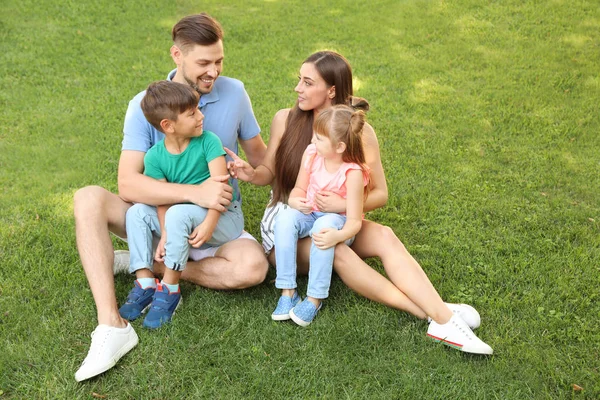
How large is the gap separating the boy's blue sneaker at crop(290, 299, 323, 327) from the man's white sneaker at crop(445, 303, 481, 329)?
716 millimetres

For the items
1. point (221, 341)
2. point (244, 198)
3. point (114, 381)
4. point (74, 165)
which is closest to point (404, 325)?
point (221, 341)

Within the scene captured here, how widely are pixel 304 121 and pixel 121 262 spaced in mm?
1353

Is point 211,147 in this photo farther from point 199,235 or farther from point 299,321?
point 299,321

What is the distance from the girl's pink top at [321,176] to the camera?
334 centimetres

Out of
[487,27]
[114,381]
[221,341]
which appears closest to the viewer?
[114,381]

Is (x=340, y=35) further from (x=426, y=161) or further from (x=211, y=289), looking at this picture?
(x=211, y=289)

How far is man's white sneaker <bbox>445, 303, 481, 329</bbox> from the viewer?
3.31 meters

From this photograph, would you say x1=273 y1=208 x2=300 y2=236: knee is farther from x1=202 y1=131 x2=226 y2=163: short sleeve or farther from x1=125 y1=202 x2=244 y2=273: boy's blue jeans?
x1=202 y1=131 x2=226 y2=163: short sleeve

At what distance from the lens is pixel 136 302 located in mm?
3379

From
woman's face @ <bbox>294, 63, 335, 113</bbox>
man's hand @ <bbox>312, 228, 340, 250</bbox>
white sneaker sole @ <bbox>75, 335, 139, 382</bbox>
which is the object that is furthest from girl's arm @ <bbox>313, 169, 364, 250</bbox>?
white sneaker sole @ <bbox>75, 335, 139, 382</bbox>

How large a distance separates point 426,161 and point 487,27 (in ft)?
11.1

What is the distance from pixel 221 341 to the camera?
10.7ft

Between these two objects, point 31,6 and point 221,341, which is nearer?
point 221,341

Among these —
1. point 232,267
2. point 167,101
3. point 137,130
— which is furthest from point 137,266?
point 167,101
